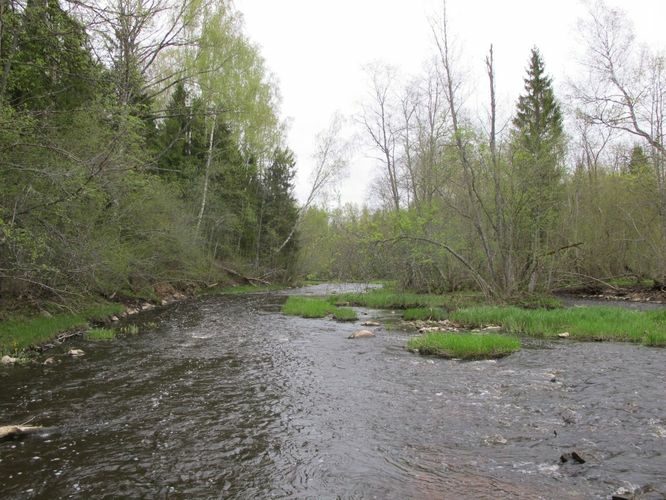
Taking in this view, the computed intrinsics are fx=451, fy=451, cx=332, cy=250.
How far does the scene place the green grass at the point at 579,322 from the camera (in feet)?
43.8

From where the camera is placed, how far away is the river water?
5.22 metres

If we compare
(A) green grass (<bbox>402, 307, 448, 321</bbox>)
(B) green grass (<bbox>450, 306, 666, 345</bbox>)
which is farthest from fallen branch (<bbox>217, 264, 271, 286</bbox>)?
(B) green grass (<bbox>450, 306, 666, 345</bbox>)

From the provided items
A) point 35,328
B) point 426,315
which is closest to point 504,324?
point 426,315

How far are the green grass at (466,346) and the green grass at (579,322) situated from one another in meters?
3.09

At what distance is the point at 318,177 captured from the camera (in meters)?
42.3

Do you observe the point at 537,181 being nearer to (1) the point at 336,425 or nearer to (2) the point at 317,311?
(2) the point at 317,311

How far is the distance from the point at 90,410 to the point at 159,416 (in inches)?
50.7

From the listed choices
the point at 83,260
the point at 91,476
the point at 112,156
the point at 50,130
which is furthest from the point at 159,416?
the point at 50,130

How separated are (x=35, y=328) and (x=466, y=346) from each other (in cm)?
1241

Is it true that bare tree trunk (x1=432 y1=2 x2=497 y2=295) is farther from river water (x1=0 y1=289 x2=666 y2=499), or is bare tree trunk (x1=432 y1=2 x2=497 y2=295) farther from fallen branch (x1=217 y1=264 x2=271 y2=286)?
fallen branch (x1=217 y1=264 x2=271 y2=286)

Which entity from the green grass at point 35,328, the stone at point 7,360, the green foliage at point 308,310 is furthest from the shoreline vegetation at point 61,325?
the green foliage at point 308,310

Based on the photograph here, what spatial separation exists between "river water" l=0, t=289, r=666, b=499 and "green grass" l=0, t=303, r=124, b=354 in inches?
49.5

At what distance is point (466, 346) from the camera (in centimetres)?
1196

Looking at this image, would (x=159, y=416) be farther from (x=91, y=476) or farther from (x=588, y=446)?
(x=588, y=446)
